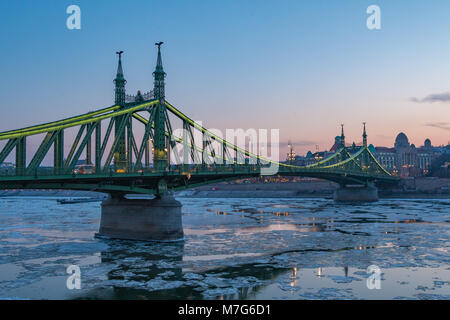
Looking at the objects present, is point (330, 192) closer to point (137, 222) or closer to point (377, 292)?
point (137, 222)

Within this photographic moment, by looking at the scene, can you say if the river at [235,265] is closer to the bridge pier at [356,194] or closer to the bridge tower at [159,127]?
the bridge tower at [159,127]

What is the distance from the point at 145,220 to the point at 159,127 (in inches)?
413

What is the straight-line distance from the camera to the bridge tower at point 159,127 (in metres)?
45.4

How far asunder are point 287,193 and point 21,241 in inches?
4992

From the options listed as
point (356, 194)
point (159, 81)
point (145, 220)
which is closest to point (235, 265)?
point (145, 220)

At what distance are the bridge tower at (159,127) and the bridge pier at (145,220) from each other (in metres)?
→ 3.75

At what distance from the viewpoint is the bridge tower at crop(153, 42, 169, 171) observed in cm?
4538

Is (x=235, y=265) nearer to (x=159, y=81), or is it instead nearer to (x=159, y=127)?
(x=159, y=127)

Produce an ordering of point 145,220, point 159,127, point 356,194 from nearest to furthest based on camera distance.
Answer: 1. point 145,220
2. point 159,127
3. point 356,194

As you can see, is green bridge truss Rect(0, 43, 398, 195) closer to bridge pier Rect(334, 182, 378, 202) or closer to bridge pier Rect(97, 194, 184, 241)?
bridge pier Rect(97, 194, 184, 241)

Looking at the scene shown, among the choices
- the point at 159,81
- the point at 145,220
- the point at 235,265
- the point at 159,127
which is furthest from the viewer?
the point at 159,81

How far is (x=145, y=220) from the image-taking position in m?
42.8

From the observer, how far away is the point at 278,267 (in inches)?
1172
